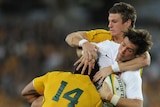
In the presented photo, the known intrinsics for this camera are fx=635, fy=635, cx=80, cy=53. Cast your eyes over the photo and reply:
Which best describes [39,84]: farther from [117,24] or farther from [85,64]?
[117,24]

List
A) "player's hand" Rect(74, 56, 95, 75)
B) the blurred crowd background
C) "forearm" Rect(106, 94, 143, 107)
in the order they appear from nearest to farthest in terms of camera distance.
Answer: "forearm" Rect(106, 94, 143, 107), "player's hand" Rect(74, 56, 95, 75), the blurred crowd background

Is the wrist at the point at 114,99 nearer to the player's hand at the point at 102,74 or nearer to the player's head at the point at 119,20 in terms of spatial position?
the player's hand at the point at 102,74

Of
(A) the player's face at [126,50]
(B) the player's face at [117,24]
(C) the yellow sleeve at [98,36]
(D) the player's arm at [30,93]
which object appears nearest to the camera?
(A) the player's face at [126,50]

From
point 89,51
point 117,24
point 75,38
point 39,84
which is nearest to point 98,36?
point 75,38

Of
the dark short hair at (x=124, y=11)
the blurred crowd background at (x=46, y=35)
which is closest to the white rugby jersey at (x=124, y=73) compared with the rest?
the dark short hair at (x=124, y=11)

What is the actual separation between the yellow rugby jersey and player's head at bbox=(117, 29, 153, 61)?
0.32 meters

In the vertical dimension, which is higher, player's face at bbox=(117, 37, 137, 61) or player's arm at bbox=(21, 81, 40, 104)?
player's face at bbox=(117, 37, 137, 61)

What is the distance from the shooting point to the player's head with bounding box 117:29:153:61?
4523mm

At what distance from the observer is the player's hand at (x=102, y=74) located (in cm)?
459

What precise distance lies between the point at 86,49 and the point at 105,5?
6943mm

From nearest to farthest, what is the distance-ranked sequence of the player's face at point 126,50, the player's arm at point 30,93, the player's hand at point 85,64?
1. the player's face at point 126,50
2. the player's hand at point 85,64
3. the player's arm at point 30,93

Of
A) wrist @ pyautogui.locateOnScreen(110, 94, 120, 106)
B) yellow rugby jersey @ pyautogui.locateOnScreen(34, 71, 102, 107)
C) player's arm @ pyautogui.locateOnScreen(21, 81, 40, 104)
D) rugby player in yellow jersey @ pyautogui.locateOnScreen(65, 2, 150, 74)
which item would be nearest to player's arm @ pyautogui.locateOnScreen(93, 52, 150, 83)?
rugby player in yellow jersey @ pyautogui.locateOnScreen(65, 2, 150, 74)

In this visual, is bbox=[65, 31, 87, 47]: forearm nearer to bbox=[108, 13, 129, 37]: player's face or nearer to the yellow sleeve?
the yellow sleeve

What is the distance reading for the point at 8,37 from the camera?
441 inches
